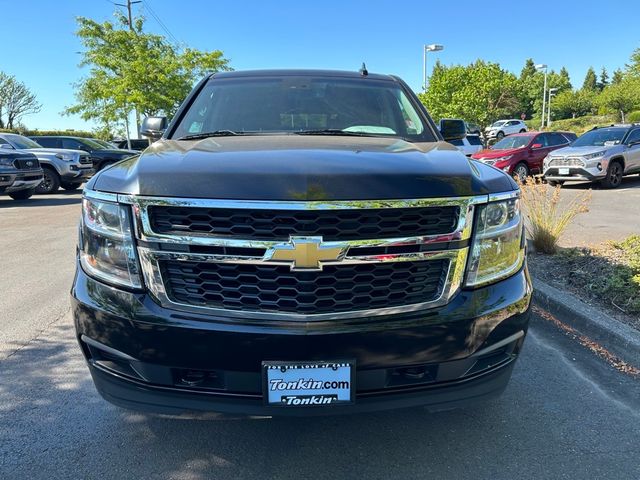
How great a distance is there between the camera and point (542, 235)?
5.62m

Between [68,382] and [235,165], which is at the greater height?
[235,165]

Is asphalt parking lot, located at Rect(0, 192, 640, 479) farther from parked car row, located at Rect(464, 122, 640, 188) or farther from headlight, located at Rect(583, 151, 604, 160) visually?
headlight, located at Rect(583, 151, 604, 160)

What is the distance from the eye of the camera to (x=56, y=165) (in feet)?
48.1

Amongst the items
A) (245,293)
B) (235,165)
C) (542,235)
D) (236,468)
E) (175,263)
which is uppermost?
(235,165)

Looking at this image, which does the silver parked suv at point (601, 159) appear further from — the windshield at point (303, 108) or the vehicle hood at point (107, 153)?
the vehicle hood at point (107, 153)

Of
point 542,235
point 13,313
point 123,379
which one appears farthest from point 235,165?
point 542,235

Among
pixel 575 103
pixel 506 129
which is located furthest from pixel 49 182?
pixel 575 103

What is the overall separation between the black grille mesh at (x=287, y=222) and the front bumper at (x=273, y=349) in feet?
1.07

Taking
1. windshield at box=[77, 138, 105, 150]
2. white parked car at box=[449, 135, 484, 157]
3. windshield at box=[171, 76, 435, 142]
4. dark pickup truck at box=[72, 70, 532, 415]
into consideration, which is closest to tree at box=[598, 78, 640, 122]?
white parked car at box=[449, 135, 484, 157]

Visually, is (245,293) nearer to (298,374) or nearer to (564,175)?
(298,374)

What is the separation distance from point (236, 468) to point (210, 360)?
73 cm

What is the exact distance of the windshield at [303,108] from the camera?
322 cm

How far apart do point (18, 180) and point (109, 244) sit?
12056 mm

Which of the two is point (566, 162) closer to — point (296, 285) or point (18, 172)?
point (296, 285)
